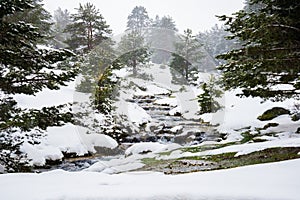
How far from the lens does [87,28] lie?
2191 cm

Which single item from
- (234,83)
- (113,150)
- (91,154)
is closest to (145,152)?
(113,150)

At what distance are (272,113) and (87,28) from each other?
16033mm

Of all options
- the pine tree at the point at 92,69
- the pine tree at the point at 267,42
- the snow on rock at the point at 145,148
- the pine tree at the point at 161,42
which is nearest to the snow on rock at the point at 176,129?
the snow on rock at the point at 145,148

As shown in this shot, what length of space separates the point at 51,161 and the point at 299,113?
35.4 feet

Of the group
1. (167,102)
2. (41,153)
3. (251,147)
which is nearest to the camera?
(251,147)

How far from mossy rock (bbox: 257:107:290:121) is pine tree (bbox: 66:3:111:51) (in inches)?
571

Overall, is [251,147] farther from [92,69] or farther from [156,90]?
[156,90]

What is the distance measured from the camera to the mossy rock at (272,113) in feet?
40.8

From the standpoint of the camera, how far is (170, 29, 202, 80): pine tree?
921 inches

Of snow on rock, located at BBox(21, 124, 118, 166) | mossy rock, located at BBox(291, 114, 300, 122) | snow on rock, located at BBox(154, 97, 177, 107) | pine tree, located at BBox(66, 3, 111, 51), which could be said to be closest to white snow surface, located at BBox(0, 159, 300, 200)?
snow on rock, located at BBox(21, 124, 118, 166)

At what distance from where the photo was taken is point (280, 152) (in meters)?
6.92

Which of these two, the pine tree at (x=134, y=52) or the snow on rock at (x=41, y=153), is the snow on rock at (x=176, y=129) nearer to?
the snow on rock at (x=41, y=153)

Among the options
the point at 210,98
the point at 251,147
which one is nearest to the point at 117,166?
the point at 251,147

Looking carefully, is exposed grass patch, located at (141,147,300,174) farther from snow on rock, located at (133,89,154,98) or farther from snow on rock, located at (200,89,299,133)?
snow on rock, located at (133,89,154,98)
